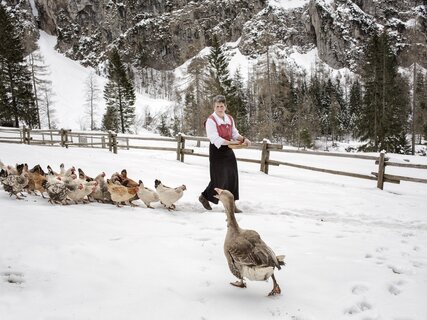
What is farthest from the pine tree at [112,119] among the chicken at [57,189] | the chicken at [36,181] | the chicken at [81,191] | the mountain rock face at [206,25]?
the mountain rock face at [206,25]

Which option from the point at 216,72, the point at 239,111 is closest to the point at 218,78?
the point at 216,72

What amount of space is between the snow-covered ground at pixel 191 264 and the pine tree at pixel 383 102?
22.5 meters

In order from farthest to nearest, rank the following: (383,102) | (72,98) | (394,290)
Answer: (72,98), (383,102), (394,290)

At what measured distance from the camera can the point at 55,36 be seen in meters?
132

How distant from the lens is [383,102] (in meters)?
26.3

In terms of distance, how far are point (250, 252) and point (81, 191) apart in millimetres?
4139

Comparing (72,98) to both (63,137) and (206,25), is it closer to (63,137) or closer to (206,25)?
(63,137)

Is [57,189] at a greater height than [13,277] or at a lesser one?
greater

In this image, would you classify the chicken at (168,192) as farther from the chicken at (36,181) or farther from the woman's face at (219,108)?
the chicken at (36,181)

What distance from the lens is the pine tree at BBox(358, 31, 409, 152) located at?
86.0 ft

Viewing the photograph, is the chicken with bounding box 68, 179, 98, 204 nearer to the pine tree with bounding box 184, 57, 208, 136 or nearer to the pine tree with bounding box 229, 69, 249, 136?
the pine tree with bounding box 184, 57, 208, 136

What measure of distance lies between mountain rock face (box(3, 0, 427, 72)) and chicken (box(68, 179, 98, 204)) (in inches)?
4698

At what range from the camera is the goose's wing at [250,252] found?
104 inches

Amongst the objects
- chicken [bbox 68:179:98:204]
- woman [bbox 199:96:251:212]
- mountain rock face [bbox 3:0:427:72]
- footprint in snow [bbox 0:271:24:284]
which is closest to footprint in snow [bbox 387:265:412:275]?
woman [bbox 199:96:251:212]
